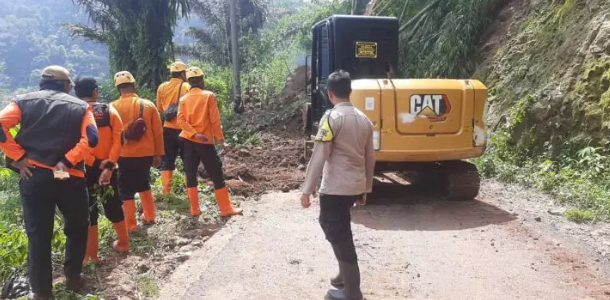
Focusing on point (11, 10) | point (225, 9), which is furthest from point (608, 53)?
point (11, 10)

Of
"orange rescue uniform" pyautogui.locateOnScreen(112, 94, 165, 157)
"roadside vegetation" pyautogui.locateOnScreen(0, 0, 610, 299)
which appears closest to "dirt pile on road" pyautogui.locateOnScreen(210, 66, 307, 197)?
"roadside vegetation" pyautogui.locateOnScreen(0, 0, 610, 299)

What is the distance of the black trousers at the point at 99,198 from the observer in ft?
15.3

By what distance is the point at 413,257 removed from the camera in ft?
15.7

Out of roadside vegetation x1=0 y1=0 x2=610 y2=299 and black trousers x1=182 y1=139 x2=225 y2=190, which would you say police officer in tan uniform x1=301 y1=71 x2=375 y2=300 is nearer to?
roadside vegetation x1=0 y1=0 x2=610 y2=299

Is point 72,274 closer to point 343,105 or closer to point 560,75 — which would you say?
point 343,105

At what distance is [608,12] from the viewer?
8141 mm

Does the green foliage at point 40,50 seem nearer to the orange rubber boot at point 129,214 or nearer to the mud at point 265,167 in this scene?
the mud at point 265,167

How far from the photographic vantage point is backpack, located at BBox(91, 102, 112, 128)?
4.57 m

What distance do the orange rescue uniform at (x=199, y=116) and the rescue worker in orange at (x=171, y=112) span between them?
87 centimetres

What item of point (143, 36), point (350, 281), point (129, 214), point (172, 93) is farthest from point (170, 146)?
point (143, 36)

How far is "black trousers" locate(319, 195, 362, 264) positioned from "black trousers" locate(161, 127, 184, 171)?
12.9 feet

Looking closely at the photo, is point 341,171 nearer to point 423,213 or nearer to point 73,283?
point 73,283

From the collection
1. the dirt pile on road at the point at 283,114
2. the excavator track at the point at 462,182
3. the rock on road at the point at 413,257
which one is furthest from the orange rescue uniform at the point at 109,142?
the dirt pile on road at the point at 283,114

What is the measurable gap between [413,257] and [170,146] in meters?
3.97
